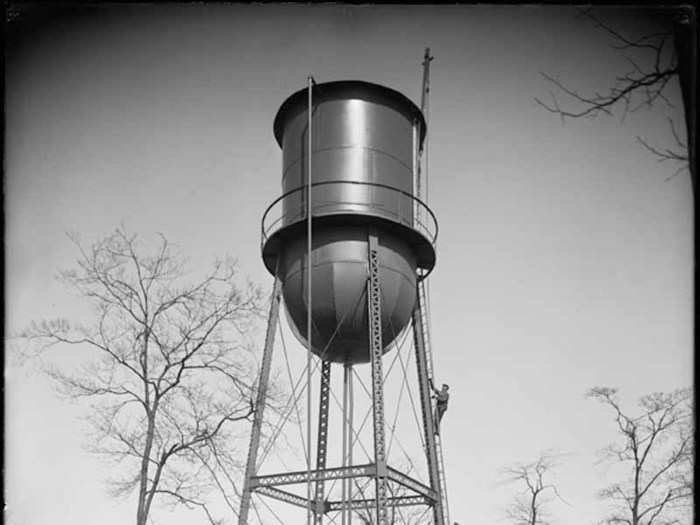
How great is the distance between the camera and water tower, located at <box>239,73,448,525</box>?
14.1 meters

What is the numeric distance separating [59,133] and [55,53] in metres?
1.27

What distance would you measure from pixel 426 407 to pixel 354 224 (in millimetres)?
3786

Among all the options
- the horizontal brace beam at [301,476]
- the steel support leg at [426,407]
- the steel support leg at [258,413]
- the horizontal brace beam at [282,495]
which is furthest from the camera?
the steel support leg at [426,407]

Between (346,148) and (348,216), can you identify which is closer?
(348,216)

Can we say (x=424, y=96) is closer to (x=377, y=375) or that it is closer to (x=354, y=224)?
(x=354, y=224)

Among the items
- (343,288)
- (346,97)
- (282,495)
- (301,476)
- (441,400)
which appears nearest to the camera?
(301,476)

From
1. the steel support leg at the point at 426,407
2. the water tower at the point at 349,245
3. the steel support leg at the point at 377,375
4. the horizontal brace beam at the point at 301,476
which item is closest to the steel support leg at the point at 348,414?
the water tower at the point at 349,245

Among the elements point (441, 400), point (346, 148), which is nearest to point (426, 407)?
point (441, 400)

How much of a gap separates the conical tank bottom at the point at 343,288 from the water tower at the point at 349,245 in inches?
0.8

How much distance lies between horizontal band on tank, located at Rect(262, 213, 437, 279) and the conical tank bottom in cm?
12

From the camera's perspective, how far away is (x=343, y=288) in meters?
14.2

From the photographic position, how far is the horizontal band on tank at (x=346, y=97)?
15.1 meters

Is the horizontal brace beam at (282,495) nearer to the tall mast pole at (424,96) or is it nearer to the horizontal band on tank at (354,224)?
the horizontal band on tank at (354,224)

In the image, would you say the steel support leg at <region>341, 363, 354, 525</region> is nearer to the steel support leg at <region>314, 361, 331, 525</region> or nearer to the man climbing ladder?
the steel support leg at <region>314, 361, 331, 525</region>
